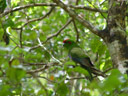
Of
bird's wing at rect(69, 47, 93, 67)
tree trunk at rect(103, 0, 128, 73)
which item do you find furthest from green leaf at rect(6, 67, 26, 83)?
bird's wing at rect(69, 47, 93, 67)

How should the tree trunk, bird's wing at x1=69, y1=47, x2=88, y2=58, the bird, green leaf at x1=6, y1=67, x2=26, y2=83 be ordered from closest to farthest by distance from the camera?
green leaf at x1=6, y1=67, x2=26, y2=83 < the tree trunk < the bird < bird's wing at x1=69, y1=47, x2=88, y2=58

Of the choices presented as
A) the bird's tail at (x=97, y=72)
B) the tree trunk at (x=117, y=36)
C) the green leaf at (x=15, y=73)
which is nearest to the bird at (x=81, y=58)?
the bird's tail at (x=97, y=72)

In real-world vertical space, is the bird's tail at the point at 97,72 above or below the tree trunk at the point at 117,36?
below

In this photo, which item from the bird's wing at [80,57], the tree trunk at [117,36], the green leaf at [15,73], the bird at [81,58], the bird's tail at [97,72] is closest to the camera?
the green leaf at [15,73]

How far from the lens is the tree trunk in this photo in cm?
226

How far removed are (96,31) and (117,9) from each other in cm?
37

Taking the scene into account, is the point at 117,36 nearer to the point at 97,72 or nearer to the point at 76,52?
the point at 97,72

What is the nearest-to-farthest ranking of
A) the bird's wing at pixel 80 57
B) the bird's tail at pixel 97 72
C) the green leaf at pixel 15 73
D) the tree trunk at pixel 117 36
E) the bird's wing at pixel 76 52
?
the green leaf at pixel 15 73 → the tree trunk at pixel 117 36 → the bird's tail at pixel 97 72 → the bird's wing at pixel 80 57 → the bird's wing at pixel 76 52

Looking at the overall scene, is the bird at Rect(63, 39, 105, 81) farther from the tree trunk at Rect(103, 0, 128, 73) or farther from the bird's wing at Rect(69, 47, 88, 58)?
the tree trunk at Rect(103, 0, 128, 73)

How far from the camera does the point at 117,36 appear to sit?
2398 mm

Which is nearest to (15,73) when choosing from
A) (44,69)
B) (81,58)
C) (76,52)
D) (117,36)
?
(117,36)

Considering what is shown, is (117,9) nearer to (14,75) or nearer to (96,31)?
(96,31)

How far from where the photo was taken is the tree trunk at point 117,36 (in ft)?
7.41

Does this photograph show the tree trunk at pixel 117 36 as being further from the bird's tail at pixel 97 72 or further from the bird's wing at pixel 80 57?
the bird's wing at pixel 80 57
